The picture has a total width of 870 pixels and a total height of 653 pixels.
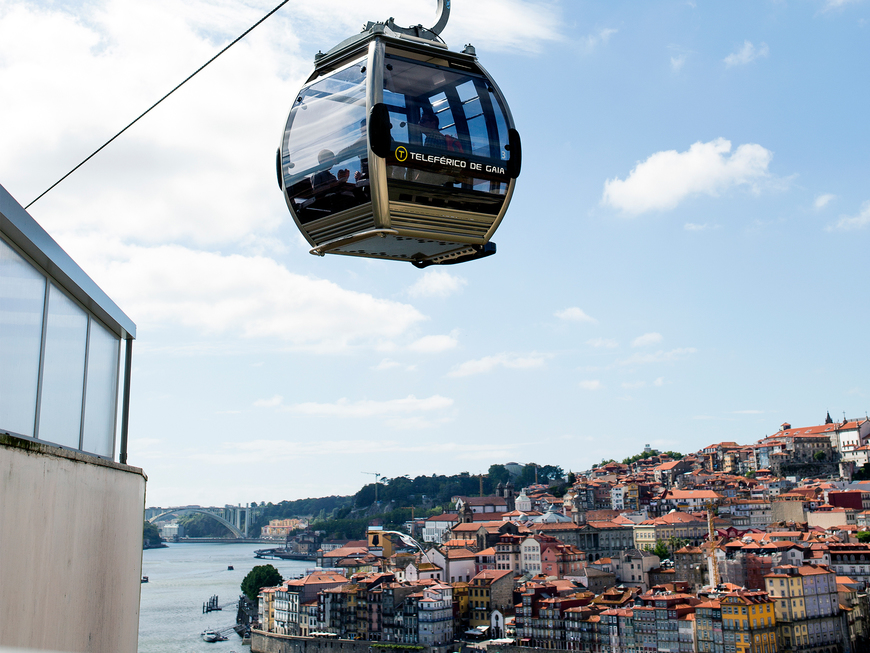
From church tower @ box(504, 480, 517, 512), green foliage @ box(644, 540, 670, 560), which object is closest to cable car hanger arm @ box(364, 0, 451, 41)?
green foliage @ box(644, 540, 670, 560)

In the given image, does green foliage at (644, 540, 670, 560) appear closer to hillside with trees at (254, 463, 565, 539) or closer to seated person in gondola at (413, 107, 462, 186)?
hillside with trees at (254, 463, 565, 539)

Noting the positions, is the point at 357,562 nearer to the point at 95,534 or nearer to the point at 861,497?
the point at 861,497

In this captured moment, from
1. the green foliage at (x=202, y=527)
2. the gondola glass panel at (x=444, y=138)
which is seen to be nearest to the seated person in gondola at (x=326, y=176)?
the gondola glass panel at (x=444, y=138)

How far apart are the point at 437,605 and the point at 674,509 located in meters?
21.4

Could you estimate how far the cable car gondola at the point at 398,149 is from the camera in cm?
272

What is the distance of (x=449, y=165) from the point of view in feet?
9.25

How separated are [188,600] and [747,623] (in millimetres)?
39238

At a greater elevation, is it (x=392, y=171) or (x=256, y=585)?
(x=392, y=171)

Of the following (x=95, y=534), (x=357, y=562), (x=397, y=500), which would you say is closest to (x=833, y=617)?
(x=357, y=562)

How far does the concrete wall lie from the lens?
7.84 ft

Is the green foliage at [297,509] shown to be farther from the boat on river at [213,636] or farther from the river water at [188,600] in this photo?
the boat on river at [213,636]

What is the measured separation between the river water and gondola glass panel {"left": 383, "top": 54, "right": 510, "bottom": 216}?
24133mm

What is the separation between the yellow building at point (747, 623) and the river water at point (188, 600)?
20114mm

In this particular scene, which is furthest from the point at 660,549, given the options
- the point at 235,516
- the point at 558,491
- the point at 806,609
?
the point at 235,516
